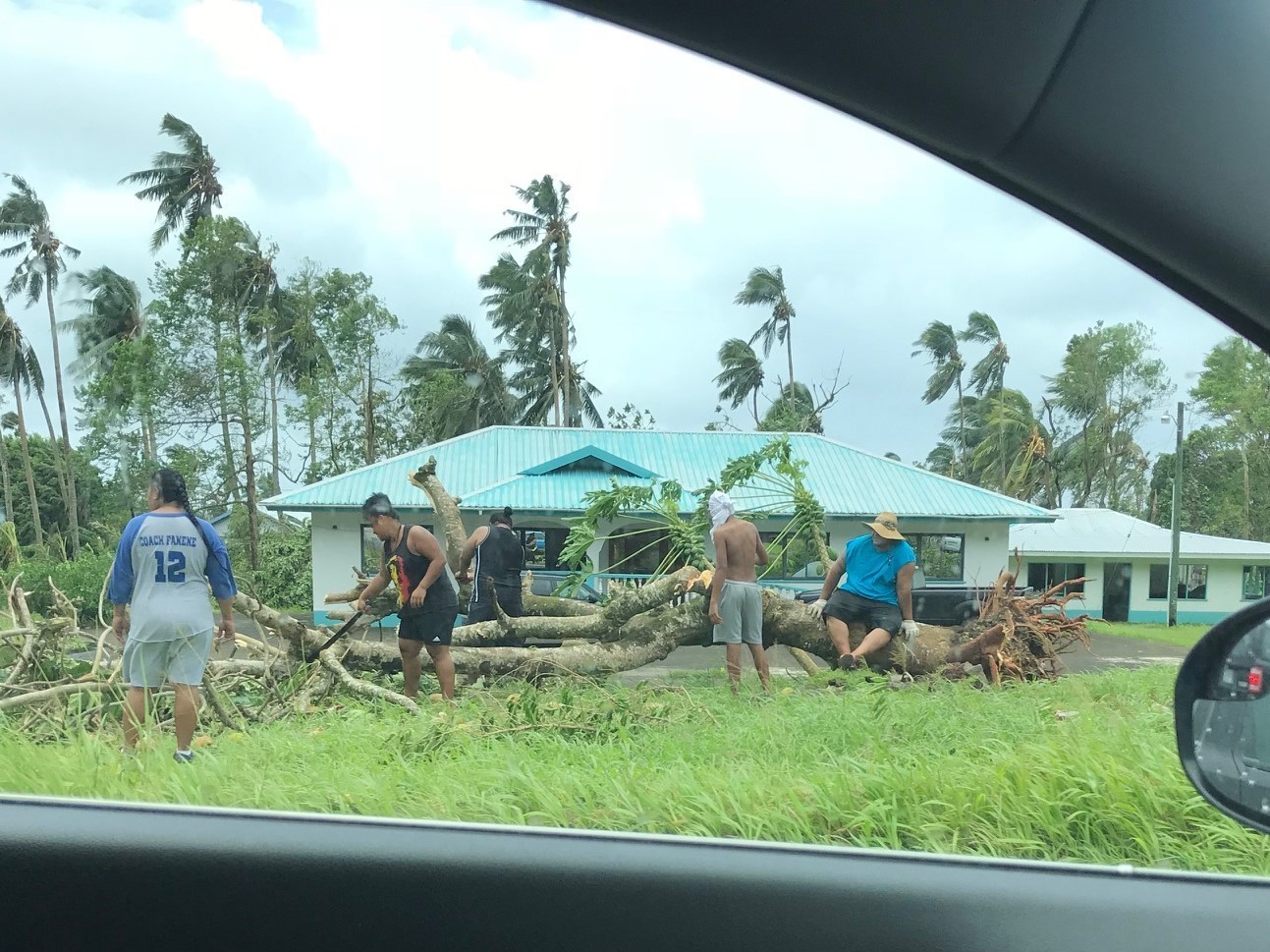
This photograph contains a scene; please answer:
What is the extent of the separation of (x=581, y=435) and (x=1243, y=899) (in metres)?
1.55

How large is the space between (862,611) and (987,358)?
0.79m

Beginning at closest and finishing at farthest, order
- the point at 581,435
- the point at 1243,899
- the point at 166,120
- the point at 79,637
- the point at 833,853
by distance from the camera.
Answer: the point at 1243,899
the point at 833,853
the point at 166,120
the point at 581,435
the point at 79,637

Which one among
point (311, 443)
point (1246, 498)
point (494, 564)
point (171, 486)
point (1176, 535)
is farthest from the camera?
point (494, 564)

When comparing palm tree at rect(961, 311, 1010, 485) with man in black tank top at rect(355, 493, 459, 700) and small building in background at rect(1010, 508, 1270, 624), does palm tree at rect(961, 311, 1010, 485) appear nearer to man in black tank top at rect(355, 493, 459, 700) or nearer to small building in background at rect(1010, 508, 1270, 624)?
small building in background at rect(1010, 508, 1270, 624)

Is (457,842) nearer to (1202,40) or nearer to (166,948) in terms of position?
(166,948)

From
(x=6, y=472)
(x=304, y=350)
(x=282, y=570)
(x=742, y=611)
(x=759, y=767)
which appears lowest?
(x=759, y=767)

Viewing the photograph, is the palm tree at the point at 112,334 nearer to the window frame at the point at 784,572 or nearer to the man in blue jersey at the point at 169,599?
the man in blue jersey at the point at 169,599

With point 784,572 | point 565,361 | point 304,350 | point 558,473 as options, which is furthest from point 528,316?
point 784,572

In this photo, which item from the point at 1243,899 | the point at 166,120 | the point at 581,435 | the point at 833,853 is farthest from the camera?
the point at 581,435

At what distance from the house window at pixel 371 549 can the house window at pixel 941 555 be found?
3.73 ft

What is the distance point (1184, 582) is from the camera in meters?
1.80

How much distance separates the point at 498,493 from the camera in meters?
2.41

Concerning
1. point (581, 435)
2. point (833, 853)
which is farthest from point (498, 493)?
point (833, 853)

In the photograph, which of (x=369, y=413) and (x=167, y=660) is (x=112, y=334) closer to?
(x=369, y=413)
